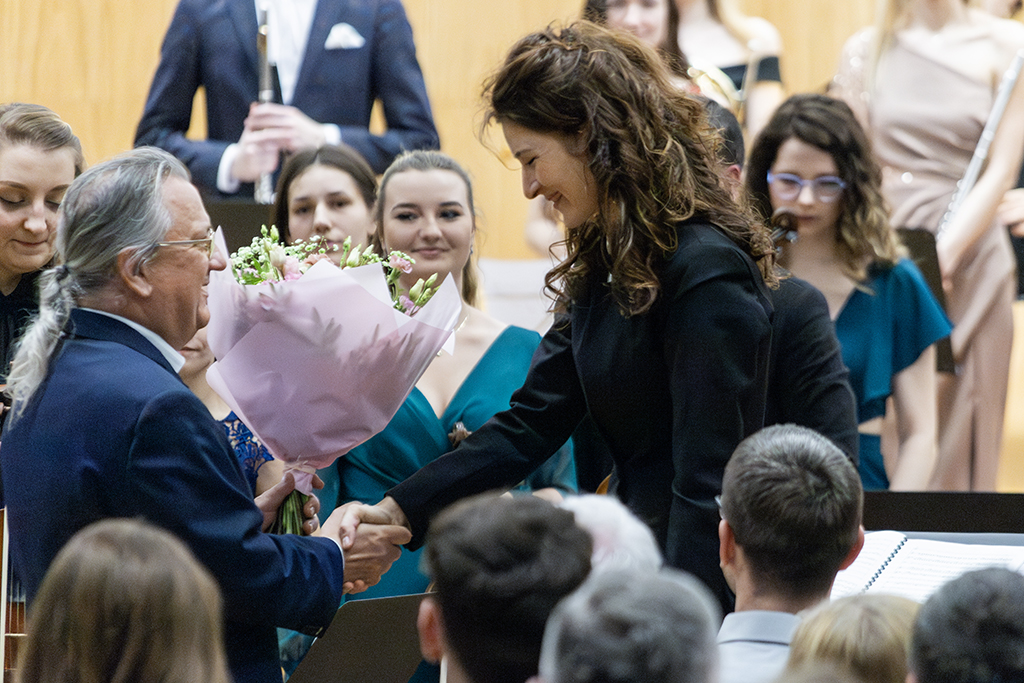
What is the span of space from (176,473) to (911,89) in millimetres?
3099

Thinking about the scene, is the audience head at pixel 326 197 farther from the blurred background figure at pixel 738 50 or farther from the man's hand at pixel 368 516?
the blurred background figure at pixel 738 50

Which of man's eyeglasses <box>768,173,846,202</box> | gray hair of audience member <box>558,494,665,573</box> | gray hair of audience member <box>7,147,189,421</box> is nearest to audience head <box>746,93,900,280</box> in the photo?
man's eyeglasses <box>768,173,846,202</box>

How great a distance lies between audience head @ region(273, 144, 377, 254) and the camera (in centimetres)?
328

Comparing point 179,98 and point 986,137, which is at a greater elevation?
point 179,98

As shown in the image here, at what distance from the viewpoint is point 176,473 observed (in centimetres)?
172

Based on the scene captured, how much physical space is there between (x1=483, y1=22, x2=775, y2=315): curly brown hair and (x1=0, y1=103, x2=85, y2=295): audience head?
1.06 meters

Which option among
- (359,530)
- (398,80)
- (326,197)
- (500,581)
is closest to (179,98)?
(398,80)

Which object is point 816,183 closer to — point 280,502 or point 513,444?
point 513,444

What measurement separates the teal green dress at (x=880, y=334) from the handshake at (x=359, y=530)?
1419mm

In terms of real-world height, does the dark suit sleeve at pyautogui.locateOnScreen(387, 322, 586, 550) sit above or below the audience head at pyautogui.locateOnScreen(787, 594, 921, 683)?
below

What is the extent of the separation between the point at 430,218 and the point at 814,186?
3.17 ft

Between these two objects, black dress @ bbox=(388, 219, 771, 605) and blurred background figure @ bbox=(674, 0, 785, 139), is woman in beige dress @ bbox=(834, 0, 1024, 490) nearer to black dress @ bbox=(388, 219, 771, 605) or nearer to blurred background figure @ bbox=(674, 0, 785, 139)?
blurred background figure @ bbox=(674, 0, 785, 139)

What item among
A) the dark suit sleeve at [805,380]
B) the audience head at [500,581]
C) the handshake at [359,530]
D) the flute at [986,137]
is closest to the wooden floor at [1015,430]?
the flute at [986,137]

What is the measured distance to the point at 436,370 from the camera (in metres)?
2.81
